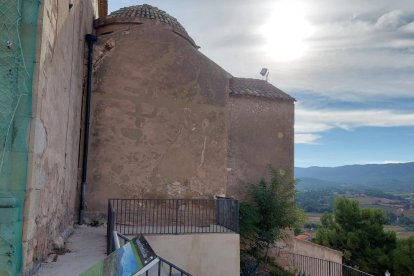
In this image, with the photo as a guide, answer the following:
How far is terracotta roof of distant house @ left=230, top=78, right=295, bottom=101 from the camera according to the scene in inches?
576

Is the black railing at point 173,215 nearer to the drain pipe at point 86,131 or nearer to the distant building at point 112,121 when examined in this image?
the distant building at point 112,121

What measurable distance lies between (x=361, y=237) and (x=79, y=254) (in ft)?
65.7

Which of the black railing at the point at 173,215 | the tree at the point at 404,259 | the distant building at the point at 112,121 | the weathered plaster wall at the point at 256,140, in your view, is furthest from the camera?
the tree at the point at 404,259

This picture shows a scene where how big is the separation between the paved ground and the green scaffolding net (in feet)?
3.04

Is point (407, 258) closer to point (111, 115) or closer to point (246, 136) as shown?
point (246, 136)

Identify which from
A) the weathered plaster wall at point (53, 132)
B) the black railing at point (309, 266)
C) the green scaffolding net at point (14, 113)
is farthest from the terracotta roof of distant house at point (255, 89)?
the green scaffolding net at point (14, 113)

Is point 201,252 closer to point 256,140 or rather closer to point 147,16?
point 256,140

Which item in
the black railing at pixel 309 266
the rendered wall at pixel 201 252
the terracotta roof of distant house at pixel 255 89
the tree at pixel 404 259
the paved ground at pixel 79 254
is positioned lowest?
the tree at pixel 404 259

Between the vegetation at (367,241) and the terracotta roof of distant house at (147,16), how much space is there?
1644 centimetres

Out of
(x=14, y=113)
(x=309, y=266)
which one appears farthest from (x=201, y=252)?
(x=309, y=266)

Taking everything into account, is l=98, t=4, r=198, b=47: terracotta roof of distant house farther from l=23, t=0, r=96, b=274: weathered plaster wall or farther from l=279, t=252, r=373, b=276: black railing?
l=279, t=252, r=373, b=276: black railing

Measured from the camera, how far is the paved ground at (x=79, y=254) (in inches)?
223

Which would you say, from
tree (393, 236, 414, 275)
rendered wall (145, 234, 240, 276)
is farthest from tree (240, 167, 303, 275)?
tree (393, 236, 414, 275)

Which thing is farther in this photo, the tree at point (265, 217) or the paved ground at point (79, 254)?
the tree at point (265, 217)
